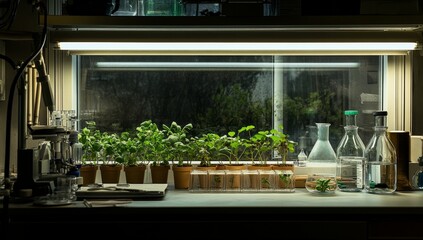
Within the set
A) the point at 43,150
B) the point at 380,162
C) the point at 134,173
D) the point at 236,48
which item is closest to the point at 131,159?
the point at 134,173

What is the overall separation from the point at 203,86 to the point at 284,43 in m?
0.53

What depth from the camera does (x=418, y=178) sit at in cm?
266

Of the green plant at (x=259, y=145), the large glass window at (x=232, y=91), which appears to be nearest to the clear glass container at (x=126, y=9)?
the large glass window at (x=232, y=91)

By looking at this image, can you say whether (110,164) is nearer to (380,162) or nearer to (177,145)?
(177,145)

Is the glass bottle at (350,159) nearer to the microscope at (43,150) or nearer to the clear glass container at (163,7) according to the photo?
the clear glass container at (163,7)

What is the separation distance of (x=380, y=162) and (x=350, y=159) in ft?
0.42

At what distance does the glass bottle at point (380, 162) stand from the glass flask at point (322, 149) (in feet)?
0.67

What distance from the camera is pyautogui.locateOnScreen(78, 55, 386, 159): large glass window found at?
9.91 feet

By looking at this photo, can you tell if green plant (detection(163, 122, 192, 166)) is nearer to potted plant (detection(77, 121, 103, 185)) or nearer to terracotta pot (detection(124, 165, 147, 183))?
terracotta pot (detection(124, 165, 147, 183))
